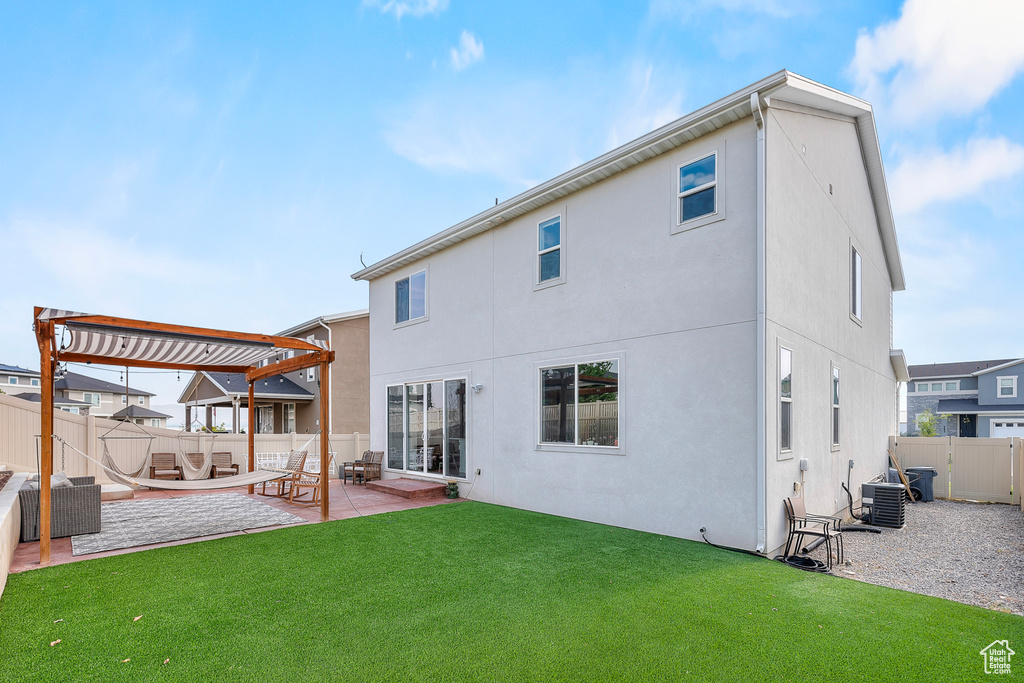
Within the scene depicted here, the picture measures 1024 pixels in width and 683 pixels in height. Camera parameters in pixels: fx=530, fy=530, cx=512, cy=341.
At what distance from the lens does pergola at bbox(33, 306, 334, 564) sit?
5980 millimetres

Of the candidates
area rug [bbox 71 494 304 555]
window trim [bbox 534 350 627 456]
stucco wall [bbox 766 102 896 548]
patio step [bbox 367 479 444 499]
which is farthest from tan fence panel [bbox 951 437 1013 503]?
area rug [bbox 71 494 304 555]

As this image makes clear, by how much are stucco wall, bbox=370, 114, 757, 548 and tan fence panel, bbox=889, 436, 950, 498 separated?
31.3 feet

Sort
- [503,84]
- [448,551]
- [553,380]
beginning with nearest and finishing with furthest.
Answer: [448,551] → [553,380] → [503,84]

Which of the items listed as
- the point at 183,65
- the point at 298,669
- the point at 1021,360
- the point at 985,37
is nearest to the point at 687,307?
the point at 298,669

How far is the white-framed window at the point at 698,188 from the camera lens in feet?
23.0

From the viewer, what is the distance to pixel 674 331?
7219 mm

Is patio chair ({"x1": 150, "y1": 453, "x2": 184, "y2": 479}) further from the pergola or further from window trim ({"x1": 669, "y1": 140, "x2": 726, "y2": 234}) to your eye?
window trim ({"x1": 669, "y1": 140, "x2": 726, "y2": 234})

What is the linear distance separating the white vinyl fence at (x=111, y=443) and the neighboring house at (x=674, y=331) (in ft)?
13.5

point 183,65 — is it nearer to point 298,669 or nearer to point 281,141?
point 281,141

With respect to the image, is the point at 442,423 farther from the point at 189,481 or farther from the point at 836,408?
the point at 836,408

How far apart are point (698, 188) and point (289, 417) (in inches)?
680

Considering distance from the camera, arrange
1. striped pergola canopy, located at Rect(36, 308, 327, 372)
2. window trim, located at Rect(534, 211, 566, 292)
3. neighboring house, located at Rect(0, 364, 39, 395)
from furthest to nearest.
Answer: neighboring house, located at Rect(0, 364, 39, 395) < window trim, located at Rect(534, 211, 566, 292) < striped pergola canopy, located at Rect(36, 308, 327, 372)

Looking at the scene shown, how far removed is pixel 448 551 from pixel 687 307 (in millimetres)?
4377

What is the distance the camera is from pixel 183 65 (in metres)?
13.2
